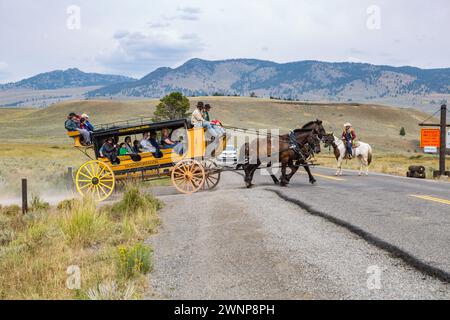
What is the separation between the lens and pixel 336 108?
164 m

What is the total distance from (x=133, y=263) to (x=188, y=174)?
885 centimetres

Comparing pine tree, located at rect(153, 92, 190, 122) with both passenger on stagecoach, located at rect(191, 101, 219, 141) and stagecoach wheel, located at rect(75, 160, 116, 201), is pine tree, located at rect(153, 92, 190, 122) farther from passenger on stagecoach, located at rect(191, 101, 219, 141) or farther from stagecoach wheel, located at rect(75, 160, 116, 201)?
passenger on stagecoach, located at rect(191, 101, 219, 141)

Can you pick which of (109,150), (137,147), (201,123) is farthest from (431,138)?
(109,150)

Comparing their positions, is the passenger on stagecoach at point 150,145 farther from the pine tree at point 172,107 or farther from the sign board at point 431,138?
the pine tree at point 172,107

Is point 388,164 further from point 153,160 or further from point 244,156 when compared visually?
point 153,160

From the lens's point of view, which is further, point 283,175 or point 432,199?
point 283,175

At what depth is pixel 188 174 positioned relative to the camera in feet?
52.4

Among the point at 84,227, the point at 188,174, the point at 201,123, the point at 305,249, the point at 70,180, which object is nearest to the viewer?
the point at 305,249

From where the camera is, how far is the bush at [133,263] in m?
7.08

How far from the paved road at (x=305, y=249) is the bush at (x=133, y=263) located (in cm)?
24

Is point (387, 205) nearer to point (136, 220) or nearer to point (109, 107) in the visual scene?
point (136, 220)

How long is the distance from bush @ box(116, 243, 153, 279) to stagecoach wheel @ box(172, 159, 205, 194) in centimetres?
844

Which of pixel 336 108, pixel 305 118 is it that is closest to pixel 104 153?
pixel 305 118
